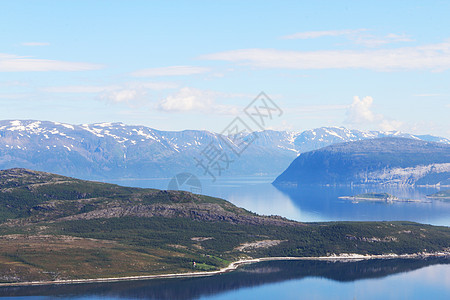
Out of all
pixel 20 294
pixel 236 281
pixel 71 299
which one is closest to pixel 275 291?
pixel 236 281

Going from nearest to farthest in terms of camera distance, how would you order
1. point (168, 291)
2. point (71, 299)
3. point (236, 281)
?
point (71, 299), point (168, 291), point (236, 281)

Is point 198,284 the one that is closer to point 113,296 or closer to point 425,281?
point 113,296

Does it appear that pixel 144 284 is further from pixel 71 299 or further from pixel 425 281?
pixel 425 281

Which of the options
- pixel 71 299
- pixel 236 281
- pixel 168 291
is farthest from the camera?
pixel 236 281

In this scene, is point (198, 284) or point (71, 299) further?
point (198, 284)

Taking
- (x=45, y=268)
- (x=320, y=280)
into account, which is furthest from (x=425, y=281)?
(x=45, y=268)

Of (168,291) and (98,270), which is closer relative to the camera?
(168,291)

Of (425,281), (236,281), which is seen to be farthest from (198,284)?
(425,281)

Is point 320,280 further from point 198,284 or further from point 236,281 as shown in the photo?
point 198,284
